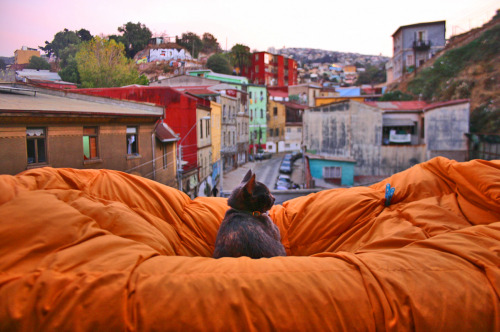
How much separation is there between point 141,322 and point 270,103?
34.9 meters

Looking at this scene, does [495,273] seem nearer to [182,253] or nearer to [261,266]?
[261,266]

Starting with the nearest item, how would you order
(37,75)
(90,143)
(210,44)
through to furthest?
(37,75) < (90,143) < (210,44)

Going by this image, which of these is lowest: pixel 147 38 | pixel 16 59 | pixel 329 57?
pixel 16 59

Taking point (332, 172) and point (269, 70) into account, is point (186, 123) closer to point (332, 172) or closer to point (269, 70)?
point (332, 172)

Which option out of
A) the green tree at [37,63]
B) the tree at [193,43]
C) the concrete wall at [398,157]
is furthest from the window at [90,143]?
the tree at [193,43]

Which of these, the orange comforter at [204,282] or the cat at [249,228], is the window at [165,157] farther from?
the orange comforter at [204,282]

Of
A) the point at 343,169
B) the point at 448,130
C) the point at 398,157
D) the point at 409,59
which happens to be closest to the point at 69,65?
the point at 343,169

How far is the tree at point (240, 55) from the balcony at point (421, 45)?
18.2m

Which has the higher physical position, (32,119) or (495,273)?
(32,119)

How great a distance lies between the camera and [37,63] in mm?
7152

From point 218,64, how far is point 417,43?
1930 cm

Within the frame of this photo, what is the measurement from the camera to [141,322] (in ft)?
3.47

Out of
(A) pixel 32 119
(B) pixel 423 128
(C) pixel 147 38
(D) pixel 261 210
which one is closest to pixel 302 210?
(D) pixel 261 210

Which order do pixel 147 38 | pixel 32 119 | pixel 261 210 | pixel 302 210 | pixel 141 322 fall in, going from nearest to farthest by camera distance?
pixel 141 322
pixel 261 210
pixel 302 210
pixel 32 119
pixel 147 38
